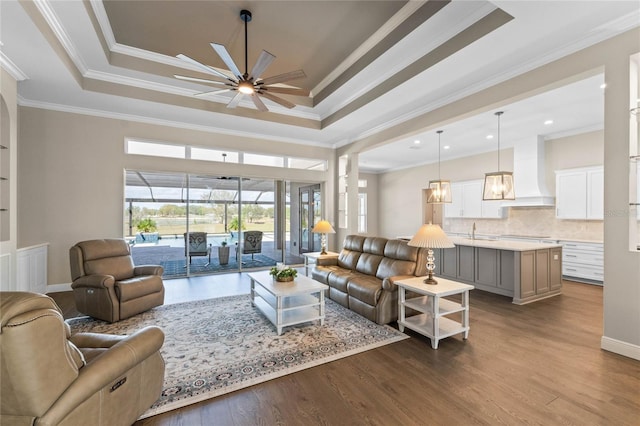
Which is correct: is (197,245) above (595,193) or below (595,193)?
below

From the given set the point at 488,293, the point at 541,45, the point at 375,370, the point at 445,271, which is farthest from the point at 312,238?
the point at 541,45

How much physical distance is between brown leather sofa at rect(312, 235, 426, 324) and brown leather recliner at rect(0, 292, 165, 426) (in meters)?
2.58

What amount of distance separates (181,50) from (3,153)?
8.59 ft

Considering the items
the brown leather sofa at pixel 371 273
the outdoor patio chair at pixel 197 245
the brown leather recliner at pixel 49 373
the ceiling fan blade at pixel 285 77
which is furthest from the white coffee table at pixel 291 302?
the outdoor patio chair at pixel 197 245

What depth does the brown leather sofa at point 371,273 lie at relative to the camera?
3.52 m

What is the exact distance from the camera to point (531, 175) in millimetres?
6641

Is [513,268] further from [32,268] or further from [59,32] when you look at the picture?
[32,268]

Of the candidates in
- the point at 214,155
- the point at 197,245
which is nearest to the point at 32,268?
the point at 197,245

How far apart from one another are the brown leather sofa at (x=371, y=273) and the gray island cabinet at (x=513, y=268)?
1.91 metres

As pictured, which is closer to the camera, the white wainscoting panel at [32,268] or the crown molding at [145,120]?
the white wainscoting panel at [32,268]

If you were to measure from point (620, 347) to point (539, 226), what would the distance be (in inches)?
193

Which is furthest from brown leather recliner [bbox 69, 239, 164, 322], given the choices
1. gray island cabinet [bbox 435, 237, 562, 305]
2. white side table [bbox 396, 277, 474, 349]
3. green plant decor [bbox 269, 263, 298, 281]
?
gray island cabinet [bbox 435, 237, 562, 305]

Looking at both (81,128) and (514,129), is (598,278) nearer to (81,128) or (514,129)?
(514,129)

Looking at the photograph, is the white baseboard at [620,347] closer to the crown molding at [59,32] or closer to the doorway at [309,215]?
the doorway at [309,215]
